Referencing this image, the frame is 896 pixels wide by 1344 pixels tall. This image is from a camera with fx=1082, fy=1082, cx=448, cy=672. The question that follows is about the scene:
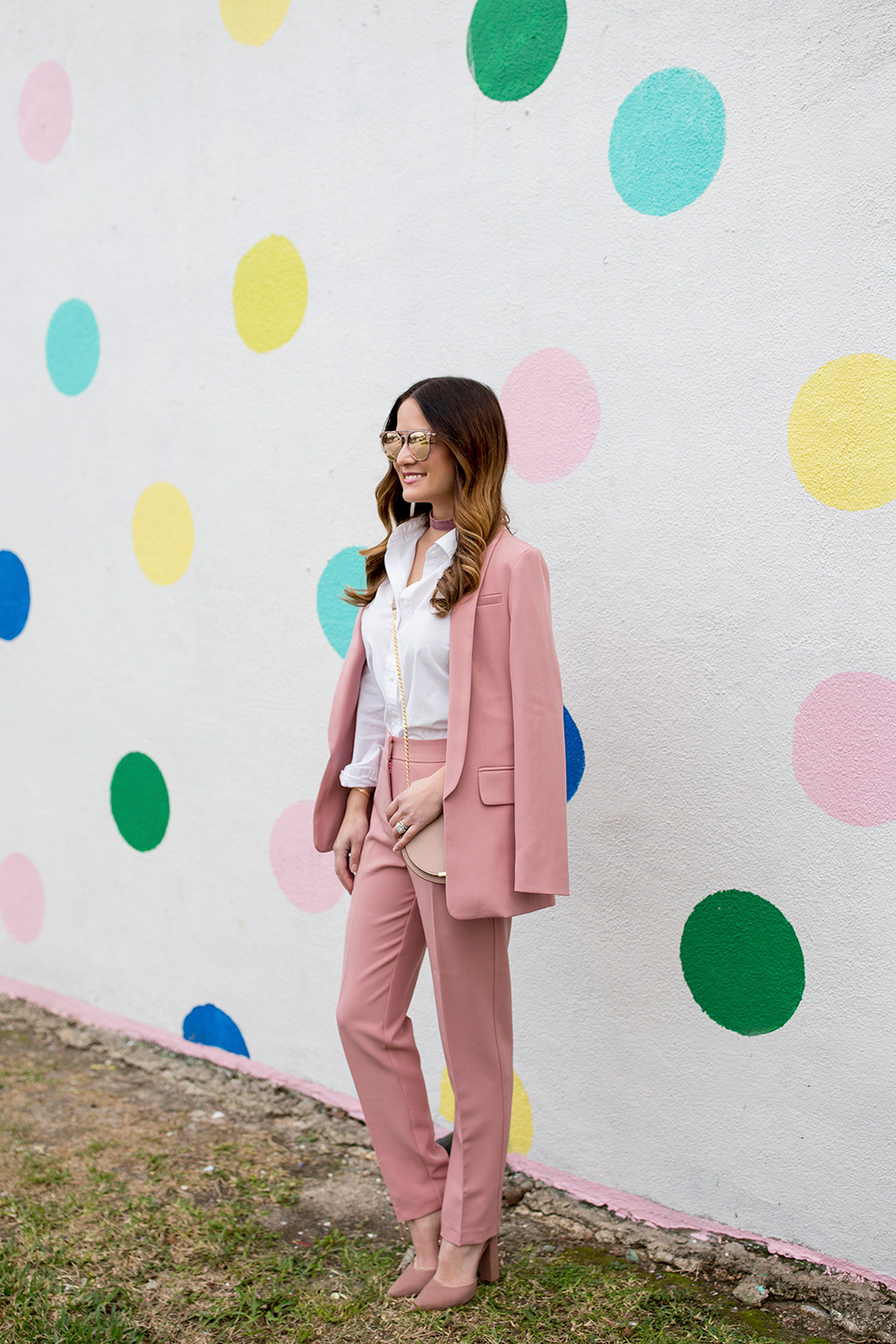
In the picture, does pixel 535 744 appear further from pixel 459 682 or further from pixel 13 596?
pixel 13 596

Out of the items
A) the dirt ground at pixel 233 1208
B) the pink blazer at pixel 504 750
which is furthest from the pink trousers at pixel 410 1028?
the dirt ground at pixel 233 1208

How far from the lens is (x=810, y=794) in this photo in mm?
2180

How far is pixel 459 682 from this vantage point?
194 centimetres

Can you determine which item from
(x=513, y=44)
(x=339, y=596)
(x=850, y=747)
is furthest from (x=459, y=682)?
(x=513, y=44)

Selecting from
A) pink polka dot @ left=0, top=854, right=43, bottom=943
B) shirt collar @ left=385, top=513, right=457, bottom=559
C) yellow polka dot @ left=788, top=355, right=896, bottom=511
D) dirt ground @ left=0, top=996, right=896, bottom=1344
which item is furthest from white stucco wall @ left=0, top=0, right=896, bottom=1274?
shirt collar @ left=385, top=513, right=457, bottom=559

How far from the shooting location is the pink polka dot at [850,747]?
82.2 inches

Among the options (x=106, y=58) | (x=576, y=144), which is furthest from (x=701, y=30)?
(x=106, y=58)

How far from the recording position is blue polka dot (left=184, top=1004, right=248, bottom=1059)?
3.25 meters

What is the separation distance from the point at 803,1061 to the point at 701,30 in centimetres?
212

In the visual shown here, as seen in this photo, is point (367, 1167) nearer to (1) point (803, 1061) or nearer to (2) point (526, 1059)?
(2) point (526, 1059)

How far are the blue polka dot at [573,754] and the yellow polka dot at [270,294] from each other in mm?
1344

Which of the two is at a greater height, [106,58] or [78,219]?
[106,58]

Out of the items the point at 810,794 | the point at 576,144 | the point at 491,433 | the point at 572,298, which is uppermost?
the point at 576,144

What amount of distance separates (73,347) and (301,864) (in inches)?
73.4
